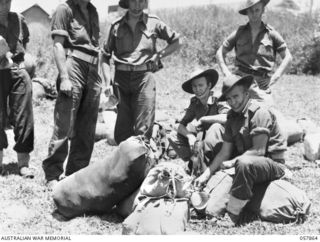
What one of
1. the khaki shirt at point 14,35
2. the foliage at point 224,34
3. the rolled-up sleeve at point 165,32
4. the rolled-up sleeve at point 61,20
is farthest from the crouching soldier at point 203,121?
the foliage at point 224,34

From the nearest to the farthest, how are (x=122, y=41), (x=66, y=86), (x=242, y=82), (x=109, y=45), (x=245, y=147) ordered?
1. (x=242, y=82)
2. (x=245, y=147)
3. (x=66, y=86)
4. (x=122, y=41)
5. (x=109, y=45)

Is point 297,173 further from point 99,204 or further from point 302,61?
point 302,61

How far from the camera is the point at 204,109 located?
5.96m

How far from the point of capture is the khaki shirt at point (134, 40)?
5844 millimetres

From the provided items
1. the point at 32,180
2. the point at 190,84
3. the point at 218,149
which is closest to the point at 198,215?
the point at 218,149

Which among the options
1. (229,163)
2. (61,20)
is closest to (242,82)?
(229,163)

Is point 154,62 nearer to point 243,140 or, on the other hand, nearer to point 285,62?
point 243,140

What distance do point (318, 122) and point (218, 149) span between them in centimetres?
447

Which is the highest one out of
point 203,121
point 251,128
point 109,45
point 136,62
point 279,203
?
point 109,45

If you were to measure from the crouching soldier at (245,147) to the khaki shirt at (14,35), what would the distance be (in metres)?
2.65

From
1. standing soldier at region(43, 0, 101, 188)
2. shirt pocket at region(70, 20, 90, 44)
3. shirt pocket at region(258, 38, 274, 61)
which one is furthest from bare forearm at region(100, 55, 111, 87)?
shirt pocket at region(258, 38, 274, 61)

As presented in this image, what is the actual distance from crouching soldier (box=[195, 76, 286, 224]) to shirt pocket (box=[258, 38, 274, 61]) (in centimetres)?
139

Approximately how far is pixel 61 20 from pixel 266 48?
7.87 ft

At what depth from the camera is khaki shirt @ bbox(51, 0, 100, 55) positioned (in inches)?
219
